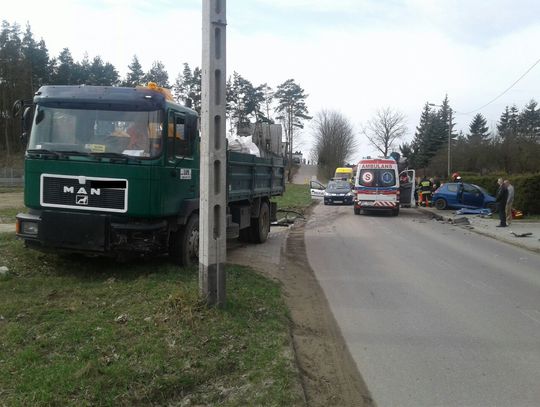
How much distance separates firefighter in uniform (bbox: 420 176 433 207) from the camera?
29252mm

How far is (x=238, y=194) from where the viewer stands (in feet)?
34.2

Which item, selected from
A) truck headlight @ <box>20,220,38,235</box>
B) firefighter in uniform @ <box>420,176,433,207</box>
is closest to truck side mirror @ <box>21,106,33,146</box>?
truck headlight @ <box>20,220,38,235</box>

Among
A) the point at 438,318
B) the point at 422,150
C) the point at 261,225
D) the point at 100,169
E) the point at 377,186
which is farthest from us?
the point at 422,150

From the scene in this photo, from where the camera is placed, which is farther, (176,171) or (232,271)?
(232,271)

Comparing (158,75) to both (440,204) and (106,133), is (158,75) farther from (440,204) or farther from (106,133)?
(106,133)

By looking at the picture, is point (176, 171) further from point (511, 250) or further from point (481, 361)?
point (511, 250)

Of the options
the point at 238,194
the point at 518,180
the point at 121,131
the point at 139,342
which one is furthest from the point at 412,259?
the point at 518,180

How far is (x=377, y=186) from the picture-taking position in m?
23.3

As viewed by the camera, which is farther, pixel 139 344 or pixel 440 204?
pixel 440 204

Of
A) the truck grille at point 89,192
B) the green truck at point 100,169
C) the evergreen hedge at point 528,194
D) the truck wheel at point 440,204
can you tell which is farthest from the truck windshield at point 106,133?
the truck wheel at point 440,204

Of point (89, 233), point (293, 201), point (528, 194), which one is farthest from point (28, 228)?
point (293, 201)

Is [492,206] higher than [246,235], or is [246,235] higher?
[492,206]

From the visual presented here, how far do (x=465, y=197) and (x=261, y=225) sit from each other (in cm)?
1630

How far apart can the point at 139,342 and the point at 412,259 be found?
7752mm
